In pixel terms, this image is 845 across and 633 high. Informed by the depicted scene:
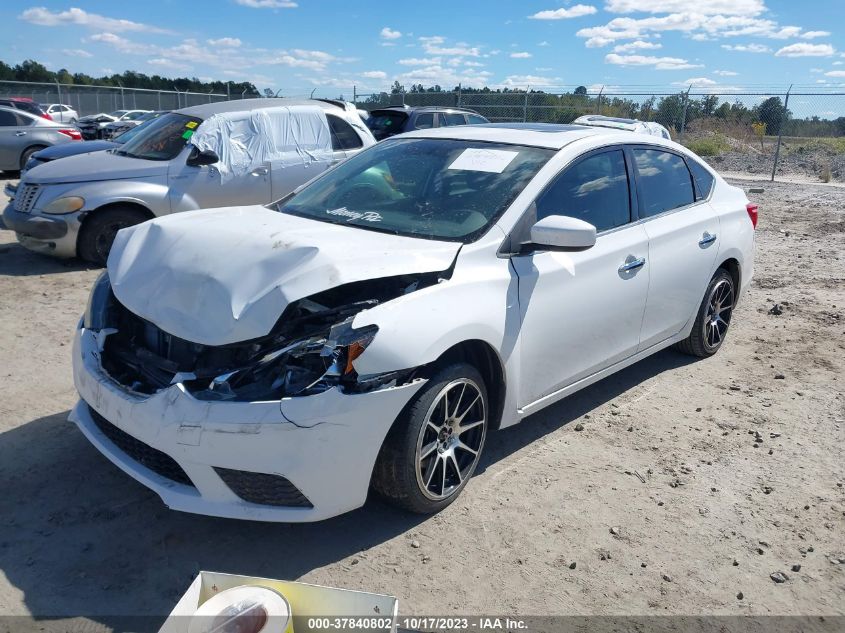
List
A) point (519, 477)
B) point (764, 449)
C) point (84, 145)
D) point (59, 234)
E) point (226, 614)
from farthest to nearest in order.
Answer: point (84, 145)
point (59, 234)
point (764, 449)
point (519, 477)
point (226, 614)

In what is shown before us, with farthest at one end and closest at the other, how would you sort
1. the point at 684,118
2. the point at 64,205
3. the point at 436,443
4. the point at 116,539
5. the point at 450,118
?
the point at 684,118 → the point at 450,118 → the point at 64,205 → the point at 436,443 → the point at 116,539

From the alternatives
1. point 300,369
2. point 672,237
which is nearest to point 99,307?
point 300,369

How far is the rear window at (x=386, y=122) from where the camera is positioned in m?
14.5

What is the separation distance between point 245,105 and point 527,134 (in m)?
5.26

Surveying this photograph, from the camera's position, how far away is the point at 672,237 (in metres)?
4.79

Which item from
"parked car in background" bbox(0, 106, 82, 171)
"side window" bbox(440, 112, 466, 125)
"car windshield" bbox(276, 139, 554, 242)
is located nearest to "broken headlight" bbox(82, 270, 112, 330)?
"car windshield" bbox(276, 139, 554, 242)

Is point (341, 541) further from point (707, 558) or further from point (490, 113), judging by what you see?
point (490, 113)

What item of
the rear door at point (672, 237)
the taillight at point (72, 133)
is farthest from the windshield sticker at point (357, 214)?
the taillight at point (72, 133)

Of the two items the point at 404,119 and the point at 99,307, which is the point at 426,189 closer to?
the point at 99,307

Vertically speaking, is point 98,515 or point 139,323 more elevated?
point 139,323

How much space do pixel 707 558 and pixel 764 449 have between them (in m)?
A: 1.32

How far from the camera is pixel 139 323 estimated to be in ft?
11.9

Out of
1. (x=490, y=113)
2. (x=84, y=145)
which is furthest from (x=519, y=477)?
(x=490, y=113)

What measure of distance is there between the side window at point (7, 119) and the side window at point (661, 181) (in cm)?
1518
